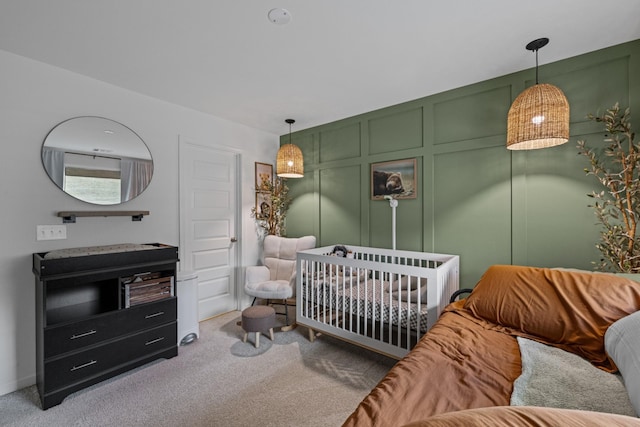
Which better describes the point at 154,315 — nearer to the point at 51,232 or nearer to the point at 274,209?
the point at 51,232

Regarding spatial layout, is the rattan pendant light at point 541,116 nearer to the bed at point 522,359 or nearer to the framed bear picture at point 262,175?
the bed at point 522,359

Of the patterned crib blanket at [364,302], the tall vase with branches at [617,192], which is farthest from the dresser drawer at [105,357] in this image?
the tall vase with branches at [617,192]

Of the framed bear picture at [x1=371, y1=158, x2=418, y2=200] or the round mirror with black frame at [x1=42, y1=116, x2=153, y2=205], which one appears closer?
the round mirror with black frame at [x1=42, y1=116, x2=153, y2=205]

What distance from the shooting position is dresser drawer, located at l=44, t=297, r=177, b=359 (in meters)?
1.92

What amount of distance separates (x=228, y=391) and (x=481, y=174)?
2.77 metres

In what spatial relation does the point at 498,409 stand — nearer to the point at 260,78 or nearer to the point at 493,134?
the point at 493,134

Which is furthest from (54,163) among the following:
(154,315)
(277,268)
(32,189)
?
(277,268)

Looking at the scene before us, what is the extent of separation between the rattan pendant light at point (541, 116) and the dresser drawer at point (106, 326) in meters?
3.11

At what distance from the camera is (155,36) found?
1.87 m

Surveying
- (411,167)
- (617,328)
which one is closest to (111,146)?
(411,167)

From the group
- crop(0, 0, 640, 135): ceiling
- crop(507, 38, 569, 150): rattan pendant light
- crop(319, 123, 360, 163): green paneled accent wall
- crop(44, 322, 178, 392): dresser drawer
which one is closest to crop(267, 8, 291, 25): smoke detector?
crop(0, 0, 640, 135): ceiling

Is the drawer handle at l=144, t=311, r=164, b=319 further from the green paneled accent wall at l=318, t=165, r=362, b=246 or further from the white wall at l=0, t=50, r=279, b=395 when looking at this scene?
the green paneled accent wall at l=318, t=165, r=362, b=246

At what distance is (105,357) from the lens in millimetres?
2121

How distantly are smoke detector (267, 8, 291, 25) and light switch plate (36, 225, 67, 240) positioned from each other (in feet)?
7.68
